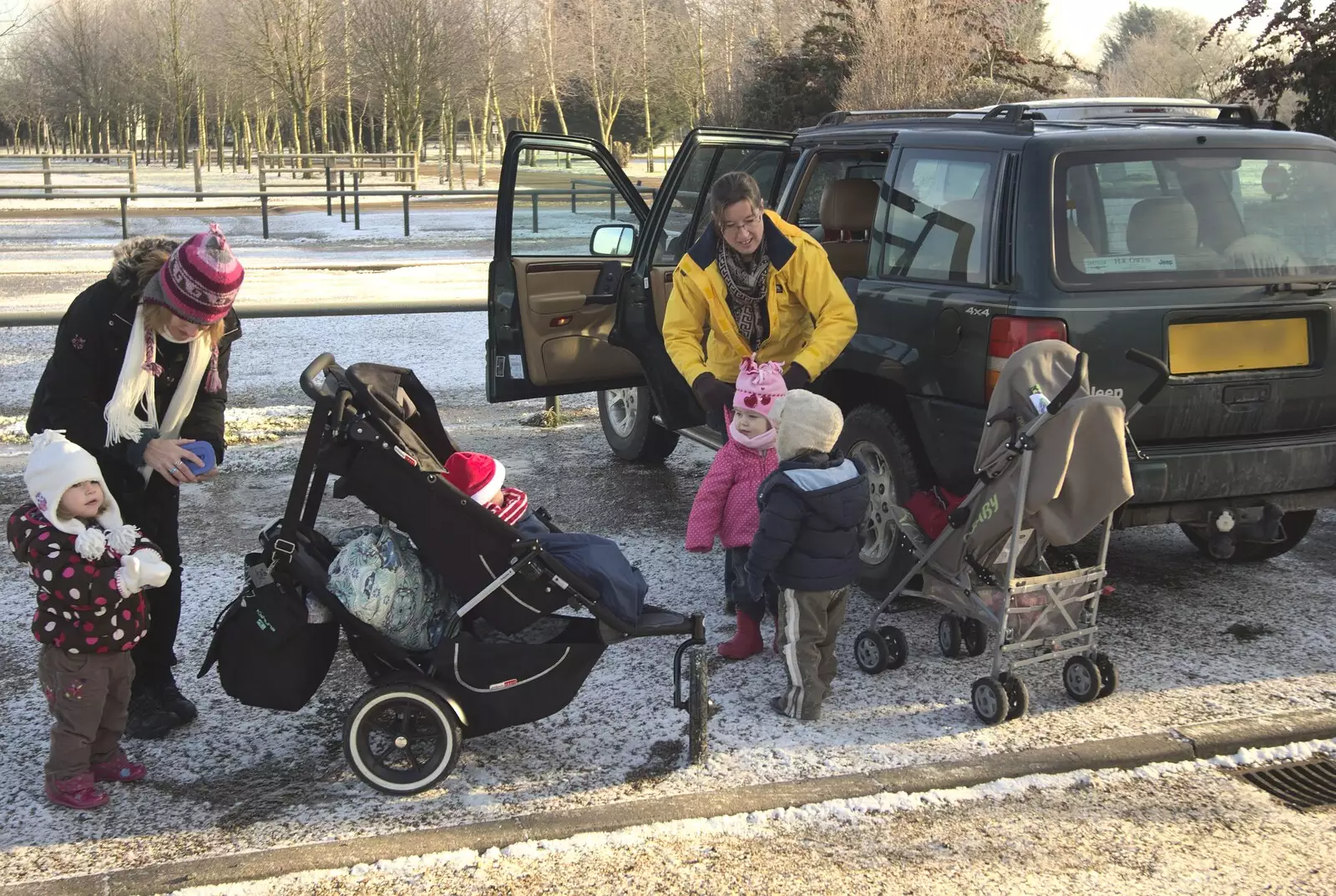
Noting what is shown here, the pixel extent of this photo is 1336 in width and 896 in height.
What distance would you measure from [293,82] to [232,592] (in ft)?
152

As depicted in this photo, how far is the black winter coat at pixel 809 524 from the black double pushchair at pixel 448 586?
1.31ft

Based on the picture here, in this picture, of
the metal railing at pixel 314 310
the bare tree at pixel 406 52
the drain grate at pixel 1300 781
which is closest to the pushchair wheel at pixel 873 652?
the drain grate at pixel 1300 781

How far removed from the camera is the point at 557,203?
25.8 ft

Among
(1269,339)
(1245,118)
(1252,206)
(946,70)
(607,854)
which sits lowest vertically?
(607,854)

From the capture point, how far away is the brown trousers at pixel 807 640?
425 centimetres

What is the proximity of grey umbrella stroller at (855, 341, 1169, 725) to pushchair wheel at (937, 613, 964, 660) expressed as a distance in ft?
0.67

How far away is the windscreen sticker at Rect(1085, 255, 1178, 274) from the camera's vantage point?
466cm

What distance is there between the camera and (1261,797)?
3.79 metres

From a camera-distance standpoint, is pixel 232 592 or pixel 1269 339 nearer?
pixel 1269 339

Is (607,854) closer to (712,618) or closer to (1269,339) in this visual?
(712,618)

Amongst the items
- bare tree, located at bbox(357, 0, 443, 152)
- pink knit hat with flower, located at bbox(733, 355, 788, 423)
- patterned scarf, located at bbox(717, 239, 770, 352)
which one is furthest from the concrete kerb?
bare tree, located at bbox(357, 0, 443, 152)

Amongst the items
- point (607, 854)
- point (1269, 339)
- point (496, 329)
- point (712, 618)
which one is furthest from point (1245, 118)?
point (607, 854)

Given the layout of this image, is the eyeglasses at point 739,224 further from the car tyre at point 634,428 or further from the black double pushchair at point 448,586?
the car tyre at point 634,428

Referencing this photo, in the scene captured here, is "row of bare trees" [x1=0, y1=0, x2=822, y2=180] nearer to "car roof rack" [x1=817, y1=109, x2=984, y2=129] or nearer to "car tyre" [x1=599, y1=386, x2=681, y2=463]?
"car tyre" [x1=599, y1=386, x2=681, y2=463]
